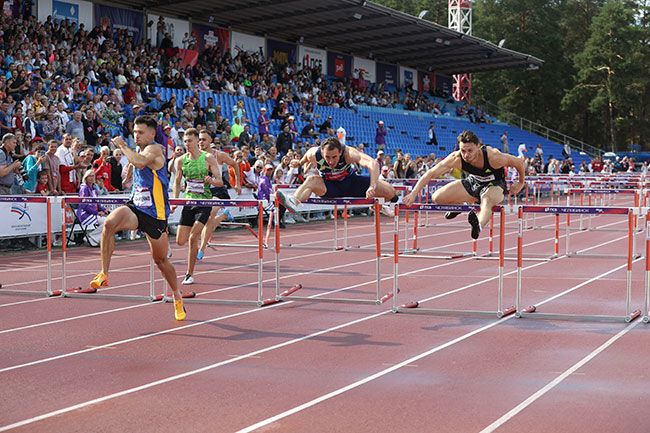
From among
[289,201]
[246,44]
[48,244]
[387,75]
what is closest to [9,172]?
[48,244]

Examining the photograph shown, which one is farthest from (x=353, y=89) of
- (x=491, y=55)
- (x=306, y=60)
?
(x=491, y=55)

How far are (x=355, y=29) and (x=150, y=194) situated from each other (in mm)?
32387

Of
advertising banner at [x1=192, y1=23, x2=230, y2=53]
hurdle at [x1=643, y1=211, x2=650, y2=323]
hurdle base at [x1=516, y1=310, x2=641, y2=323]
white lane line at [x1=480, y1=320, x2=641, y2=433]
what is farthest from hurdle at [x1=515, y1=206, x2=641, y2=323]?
advertising banner at [x1=192, y1=23, x2=230, y2=53]

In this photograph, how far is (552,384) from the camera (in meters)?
6.62

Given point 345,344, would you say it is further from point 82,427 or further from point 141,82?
point 141,82

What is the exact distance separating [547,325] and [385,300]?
6.98 feet

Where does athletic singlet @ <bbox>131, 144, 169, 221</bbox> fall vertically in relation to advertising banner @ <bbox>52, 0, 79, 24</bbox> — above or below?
below

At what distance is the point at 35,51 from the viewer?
2238cm

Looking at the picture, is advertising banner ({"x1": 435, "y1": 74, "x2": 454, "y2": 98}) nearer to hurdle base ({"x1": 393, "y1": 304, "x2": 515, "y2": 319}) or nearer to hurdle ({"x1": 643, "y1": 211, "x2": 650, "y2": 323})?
hurdle base ({"x1": 393, "y1": 304, "x2": 515, "y2": 319})

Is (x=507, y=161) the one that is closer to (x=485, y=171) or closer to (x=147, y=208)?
(x=485, y=171)

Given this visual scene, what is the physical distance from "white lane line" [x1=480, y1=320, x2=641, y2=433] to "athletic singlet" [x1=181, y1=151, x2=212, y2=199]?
5805 millimetres

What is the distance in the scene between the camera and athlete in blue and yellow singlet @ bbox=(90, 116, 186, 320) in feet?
29.2

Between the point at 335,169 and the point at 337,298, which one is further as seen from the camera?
the point at 335,169

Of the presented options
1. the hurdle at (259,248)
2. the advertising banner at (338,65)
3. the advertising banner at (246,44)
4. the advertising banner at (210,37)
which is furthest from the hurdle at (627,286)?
the advertising banner at (338,65)
